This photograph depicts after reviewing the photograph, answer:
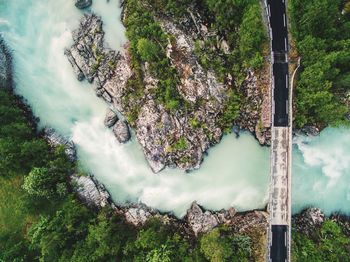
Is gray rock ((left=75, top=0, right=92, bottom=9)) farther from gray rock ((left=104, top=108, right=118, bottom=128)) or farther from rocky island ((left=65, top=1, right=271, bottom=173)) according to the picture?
gray rock ((left=104, top=108, right=118, bottom=128))

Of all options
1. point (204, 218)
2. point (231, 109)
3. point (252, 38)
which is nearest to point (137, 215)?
point (204, 218)

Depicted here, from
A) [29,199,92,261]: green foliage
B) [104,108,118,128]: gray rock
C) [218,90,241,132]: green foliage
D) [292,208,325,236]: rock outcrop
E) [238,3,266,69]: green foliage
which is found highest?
[238,3,266,69]: green foliage

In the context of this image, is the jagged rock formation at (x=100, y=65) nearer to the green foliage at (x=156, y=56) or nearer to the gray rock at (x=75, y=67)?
the gray rock at (x=75, y=67)

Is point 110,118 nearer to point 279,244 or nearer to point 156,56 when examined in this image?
point 156,56

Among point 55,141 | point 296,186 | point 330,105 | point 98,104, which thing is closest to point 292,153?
point 296,186

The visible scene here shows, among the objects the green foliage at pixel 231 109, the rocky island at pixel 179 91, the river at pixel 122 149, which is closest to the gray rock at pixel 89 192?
the river at pixel 122 149

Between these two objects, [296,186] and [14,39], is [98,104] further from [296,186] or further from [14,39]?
[296,186]

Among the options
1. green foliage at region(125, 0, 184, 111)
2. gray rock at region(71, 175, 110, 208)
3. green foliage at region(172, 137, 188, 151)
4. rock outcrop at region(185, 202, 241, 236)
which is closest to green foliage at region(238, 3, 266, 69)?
green foliage at region(125, 0, 184, 111)
